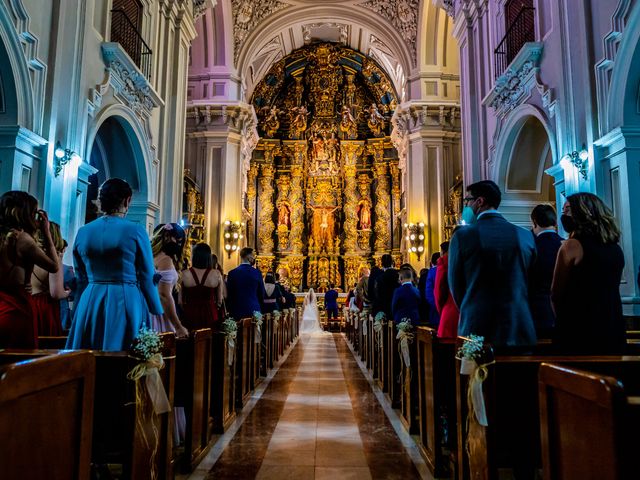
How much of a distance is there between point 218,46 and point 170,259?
13.8m

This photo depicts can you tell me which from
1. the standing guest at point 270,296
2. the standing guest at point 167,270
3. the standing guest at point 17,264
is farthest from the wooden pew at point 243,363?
the standing guest at point 17,264

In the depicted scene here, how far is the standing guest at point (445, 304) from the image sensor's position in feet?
12.0

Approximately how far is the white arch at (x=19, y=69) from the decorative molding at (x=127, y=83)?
135 cm

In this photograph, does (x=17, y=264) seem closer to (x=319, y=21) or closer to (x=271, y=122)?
(x=319, y=21)

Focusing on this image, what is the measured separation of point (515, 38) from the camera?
332 inches

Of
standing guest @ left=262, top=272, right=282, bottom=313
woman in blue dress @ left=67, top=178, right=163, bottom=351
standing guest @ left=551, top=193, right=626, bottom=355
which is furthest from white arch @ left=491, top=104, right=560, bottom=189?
woman in blue dress @ left=67, top=178, right=163, bottom=351

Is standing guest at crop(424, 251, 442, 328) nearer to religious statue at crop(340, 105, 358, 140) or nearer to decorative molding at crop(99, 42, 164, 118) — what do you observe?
decorative molding at crop(99, 42, 164, 118)

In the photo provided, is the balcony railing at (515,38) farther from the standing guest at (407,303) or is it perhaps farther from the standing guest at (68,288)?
the standing guest at (68,288)

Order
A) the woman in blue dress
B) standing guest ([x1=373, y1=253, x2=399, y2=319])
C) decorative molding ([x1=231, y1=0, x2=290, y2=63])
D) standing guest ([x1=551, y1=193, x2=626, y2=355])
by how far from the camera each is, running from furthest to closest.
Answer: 1. decorative molding ([x1=231, y1=0, x2=290, y2=63])
2. standing guest ([x1=373, y1=253, x2=399, y2=319])
3. the woman in blue dress
4. standing guest ([x1=551, y1=193, x2=626, y2=355])

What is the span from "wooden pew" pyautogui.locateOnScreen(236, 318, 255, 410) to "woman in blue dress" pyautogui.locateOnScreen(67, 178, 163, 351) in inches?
84.8

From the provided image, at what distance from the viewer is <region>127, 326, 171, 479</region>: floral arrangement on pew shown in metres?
2.38

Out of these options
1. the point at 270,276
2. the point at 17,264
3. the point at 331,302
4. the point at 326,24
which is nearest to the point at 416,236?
the point at 331,302

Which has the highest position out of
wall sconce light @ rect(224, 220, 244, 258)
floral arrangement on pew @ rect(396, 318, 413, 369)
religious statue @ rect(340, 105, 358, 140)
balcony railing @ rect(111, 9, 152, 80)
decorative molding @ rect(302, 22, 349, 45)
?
decorative molding @ rect(302, 22, 349, 45)

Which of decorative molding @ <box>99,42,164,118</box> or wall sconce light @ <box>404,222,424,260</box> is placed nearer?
decorative molding @ <box>99,42,164,118</box>
